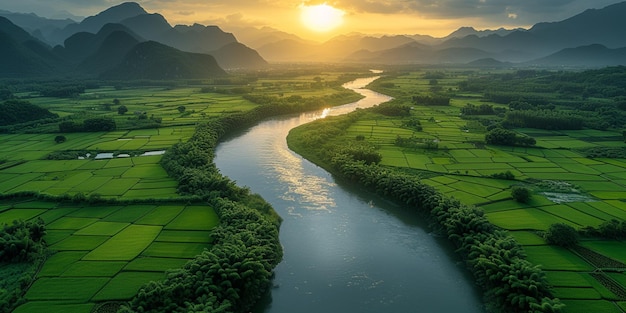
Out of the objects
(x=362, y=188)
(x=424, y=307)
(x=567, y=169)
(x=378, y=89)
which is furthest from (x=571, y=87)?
(x=424, y=307)

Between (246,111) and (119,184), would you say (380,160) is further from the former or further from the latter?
(246,111)

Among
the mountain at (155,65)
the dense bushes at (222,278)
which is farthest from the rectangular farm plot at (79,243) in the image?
the mountain at (155,65)

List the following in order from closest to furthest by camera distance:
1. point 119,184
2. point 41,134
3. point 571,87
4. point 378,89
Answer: point 119,184 → point 41,134 → point 571,87 → point 378,89

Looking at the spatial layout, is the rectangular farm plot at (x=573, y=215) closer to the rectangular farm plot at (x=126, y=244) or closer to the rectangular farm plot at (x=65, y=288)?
the rectangular farm plot at (x=126, y=244)

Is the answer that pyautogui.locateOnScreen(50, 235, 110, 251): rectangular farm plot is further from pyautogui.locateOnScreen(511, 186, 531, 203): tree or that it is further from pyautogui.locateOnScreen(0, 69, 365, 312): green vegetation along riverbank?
pyautogui.locateOnScreen(511, 186, 531, 203): tree

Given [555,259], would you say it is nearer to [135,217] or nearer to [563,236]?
[563,236]

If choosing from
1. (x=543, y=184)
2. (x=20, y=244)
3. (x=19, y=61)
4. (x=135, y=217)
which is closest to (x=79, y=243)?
(x=20, y=244)
